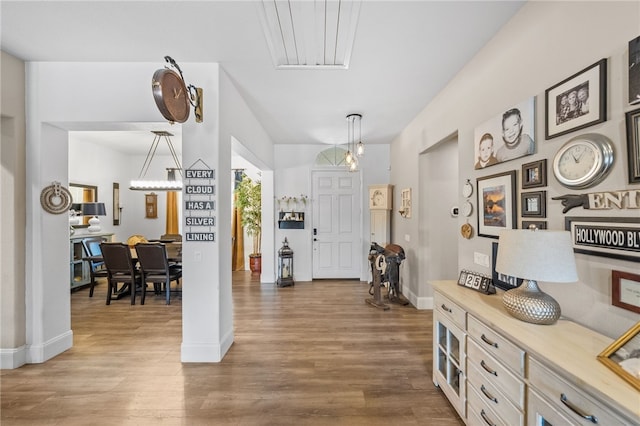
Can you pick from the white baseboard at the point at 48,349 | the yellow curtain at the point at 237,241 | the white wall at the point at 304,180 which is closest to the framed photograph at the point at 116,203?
the yellow curtain at the point at 237,241

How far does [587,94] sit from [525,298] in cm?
107

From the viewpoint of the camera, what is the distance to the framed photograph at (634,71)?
1.14m

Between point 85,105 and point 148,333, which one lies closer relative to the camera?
point 85,105

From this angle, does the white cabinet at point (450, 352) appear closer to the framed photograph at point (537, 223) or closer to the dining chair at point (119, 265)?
the framed photograph at point (537, 223)

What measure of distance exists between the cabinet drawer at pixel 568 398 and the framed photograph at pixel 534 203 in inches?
36.0

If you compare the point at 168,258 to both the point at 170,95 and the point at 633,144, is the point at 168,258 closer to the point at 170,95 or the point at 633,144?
the point at 170,95

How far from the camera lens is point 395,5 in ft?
5.96

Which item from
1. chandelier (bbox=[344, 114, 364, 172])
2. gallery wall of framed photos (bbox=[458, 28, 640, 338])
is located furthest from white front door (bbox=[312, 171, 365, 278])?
gallery wall of framed photos (bbox=[458, 28, 640, 338])

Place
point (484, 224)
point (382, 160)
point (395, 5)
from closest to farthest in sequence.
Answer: point (395, 5)
point (484, 224)
point (382, 160)

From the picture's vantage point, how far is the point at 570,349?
3.72 ft

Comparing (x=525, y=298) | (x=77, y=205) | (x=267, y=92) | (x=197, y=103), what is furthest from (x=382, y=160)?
(x=77, y=205)

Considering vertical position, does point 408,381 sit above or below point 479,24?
below

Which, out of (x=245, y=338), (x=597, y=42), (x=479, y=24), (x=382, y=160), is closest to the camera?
(x=597, y=42)

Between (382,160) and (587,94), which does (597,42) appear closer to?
(587,94)
